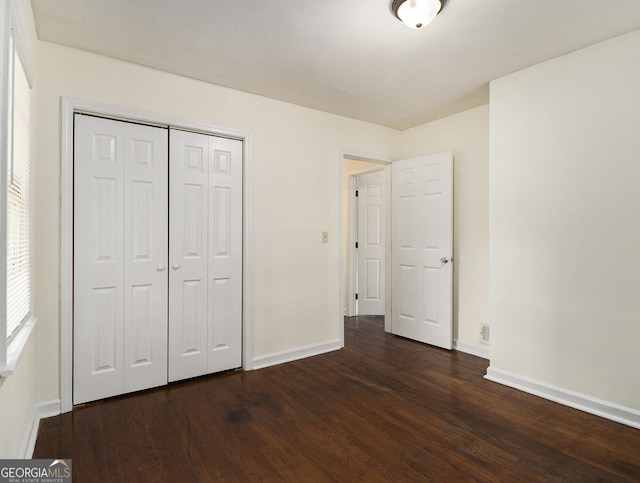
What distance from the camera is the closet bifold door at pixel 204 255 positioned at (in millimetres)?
2814

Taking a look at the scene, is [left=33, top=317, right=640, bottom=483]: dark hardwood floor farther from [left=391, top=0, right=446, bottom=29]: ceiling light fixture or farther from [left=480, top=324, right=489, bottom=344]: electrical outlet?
[left=391, top=0, right=446, bottom=29]: ceiling light fixture

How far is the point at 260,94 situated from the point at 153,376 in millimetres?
2581

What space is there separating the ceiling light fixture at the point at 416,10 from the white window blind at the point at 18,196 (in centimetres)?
187

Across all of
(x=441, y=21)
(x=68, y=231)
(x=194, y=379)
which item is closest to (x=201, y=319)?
(x=194, y=379)

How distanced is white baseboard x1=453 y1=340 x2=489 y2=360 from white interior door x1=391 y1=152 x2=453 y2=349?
11 centimetres

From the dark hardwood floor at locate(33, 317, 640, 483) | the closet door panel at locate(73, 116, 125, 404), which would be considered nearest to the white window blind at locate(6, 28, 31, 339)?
the closet door panel at locate(73, 116, 125, 404)

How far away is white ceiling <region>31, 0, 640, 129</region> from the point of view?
197 centimetres

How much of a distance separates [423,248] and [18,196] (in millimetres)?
3458

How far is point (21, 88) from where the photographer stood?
184cm

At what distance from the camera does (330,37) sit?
7.41ft

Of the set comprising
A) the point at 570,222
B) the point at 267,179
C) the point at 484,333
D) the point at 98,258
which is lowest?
the point at 484,333

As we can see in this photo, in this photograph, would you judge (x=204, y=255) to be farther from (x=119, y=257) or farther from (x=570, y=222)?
(x=570, y=222)

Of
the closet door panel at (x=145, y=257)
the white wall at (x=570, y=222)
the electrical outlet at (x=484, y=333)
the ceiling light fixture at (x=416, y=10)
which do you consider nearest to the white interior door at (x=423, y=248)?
the electrical outlet at (x=484, y=333)

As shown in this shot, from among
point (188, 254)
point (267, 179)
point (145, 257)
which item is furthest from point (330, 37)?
point (145, 257)
